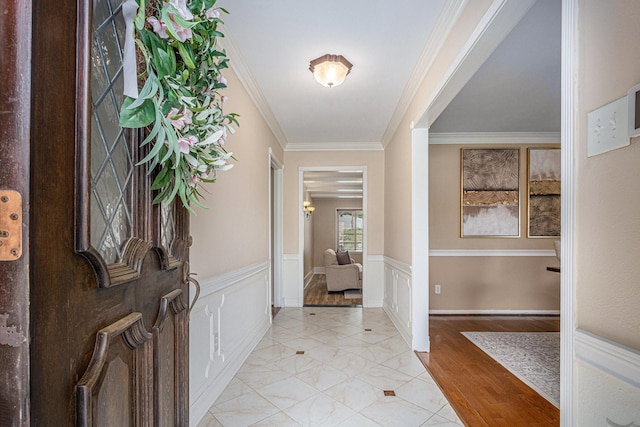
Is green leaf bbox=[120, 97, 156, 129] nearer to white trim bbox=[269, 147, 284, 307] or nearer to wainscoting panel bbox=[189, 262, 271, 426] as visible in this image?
wainscoting panel bbox=[189, 262, 271, 426]

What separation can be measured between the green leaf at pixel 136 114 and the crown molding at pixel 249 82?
5.96 feet

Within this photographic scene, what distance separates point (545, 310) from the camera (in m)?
4.74

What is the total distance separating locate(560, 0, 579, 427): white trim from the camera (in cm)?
103

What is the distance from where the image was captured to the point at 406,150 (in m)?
3.70

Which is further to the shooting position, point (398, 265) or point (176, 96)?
point (398, 265)

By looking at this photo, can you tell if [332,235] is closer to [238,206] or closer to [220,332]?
[238,206]

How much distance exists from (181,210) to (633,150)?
1307 mm

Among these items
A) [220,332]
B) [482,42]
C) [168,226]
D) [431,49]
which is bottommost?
[220,332]

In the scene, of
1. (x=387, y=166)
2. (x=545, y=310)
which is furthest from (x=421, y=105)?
(x=545, y=310)

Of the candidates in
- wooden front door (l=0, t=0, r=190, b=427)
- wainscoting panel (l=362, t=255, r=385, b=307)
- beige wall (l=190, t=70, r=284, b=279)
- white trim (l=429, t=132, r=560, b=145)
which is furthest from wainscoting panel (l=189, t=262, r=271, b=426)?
white trim (l=429, t=132, r=560, b=145)

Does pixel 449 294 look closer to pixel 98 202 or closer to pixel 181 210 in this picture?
pixel 181 210

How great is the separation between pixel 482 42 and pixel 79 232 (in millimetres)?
2006

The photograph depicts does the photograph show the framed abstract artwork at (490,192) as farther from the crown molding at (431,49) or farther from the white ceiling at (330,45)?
the white ceiling at (330,45)

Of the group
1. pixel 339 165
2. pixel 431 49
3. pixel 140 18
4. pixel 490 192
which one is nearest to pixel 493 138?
pixel 490 192
